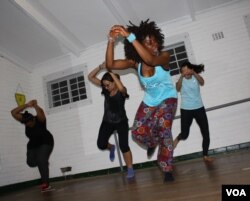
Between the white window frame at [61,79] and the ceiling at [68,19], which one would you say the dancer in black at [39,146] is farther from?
the ceiling at [68,19]

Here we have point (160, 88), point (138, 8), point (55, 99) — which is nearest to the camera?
point (160, 88)

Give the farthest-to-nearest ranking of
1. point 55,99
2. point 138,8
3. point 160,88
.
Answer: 1. point 55,99
2. point 138,8
3. point 160,88

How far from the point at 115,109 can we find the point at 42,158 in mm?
1621

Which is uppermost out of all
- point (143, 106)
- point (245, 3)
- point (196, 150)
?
point (245, 3)

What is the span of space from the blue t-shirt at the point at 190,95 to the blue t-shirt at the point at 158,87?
6.68 ft

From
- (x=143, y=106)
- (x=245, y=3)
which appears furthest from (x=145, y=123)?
(x=245, y=3)

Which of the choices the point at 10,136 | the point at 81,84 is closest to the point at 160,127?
the point at 81,84

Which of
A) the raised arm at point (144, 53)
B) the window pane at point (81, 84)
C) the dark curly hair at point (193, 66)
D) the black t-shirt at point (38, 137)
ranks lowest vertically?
the black t-shirt at point (38, 137)

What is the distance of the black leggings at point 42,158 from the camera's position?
4.91m

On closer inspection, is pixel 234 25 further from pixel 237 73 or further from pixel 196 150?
pixel 196 150

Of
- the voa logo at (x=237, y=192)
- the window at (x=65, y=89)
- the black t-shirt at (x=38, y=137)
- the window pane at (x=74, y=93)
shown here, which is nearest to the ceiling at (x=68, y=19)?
the window at (x=65, y=89)

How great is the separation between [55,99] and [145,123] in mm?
4933

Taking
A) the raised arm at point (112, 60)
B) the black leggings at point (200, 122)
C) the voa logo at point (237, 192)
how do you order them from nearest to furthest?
the voa logo at point (237, 192) < the raised arm at point (112, 60) < the black leggings at point (200, 122)

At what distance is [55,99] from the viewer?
7.51 meters
